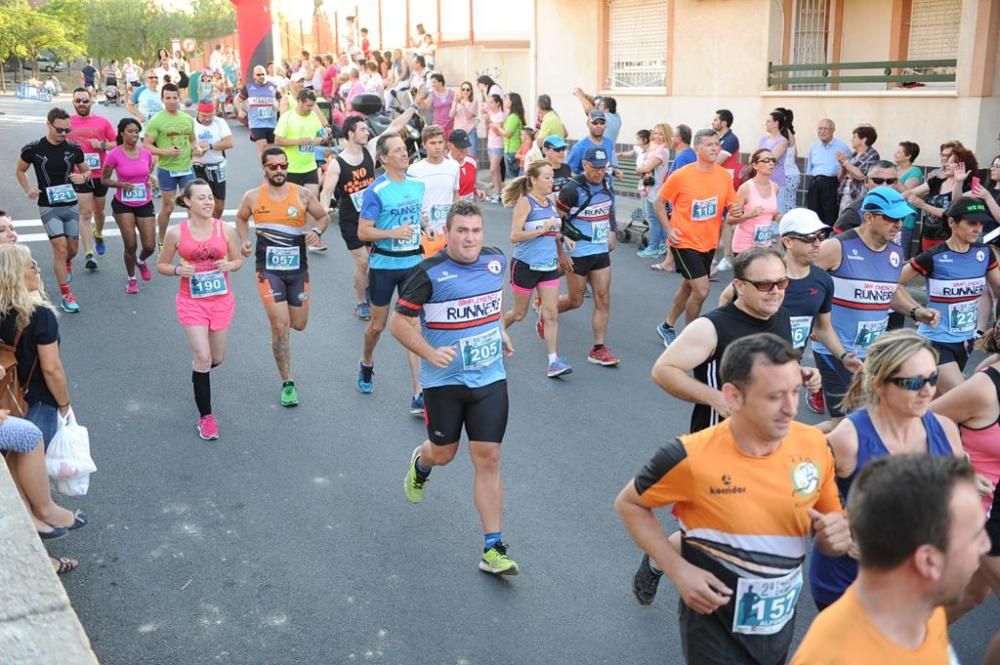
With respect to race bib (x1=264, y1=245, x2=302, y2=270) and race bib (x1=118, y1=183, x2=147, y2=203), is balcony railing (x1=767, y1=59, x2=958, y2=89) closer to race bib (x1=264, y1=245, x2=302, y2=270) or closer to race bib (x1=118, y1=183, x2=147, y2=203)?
race bib (x1=264, y1=245, x2=302, y2=270)

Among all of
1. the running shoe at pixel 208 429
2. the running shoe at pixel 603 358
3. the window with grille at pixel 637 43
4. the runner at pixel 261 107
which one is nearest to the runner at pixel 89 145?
the runner at pixel 261 107

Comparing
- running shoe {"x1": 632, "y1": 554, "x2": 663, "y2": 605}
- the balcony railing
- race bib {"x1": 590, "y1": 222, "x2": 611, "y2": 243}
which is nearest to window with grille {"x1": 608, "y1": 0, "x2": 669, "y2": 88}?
the balcony railing

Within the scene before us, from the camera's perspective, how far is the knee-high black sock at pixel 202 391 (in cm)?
730

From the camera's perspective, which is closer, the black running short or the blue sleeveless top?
the blue sleeveless top

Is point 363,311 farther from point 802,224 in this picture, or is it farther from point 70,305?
point 802,224

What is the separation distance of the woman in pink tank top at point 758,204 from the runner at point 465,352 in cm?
504

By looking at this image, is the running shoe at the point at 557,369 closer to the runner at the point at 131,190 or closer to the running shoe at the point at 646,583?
the running shoe at the point at 646,583

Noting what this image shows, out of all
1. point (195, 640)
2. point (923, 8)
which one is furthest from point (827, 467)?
point (923, 8)

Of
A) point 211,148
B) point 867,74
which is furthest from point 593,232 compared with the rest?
point 867,74

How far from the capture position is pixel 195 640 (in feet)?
15.7

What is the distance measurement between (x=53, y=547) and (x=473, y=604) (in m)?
2.45

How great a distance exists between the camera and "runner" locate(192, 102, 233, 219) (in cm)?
1357

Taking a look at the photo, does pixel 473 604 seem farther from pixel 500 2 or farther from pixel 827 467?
pixel 500 2

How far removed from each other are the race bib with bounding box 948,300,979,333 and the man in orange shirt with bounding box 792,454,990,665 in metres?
4.72
